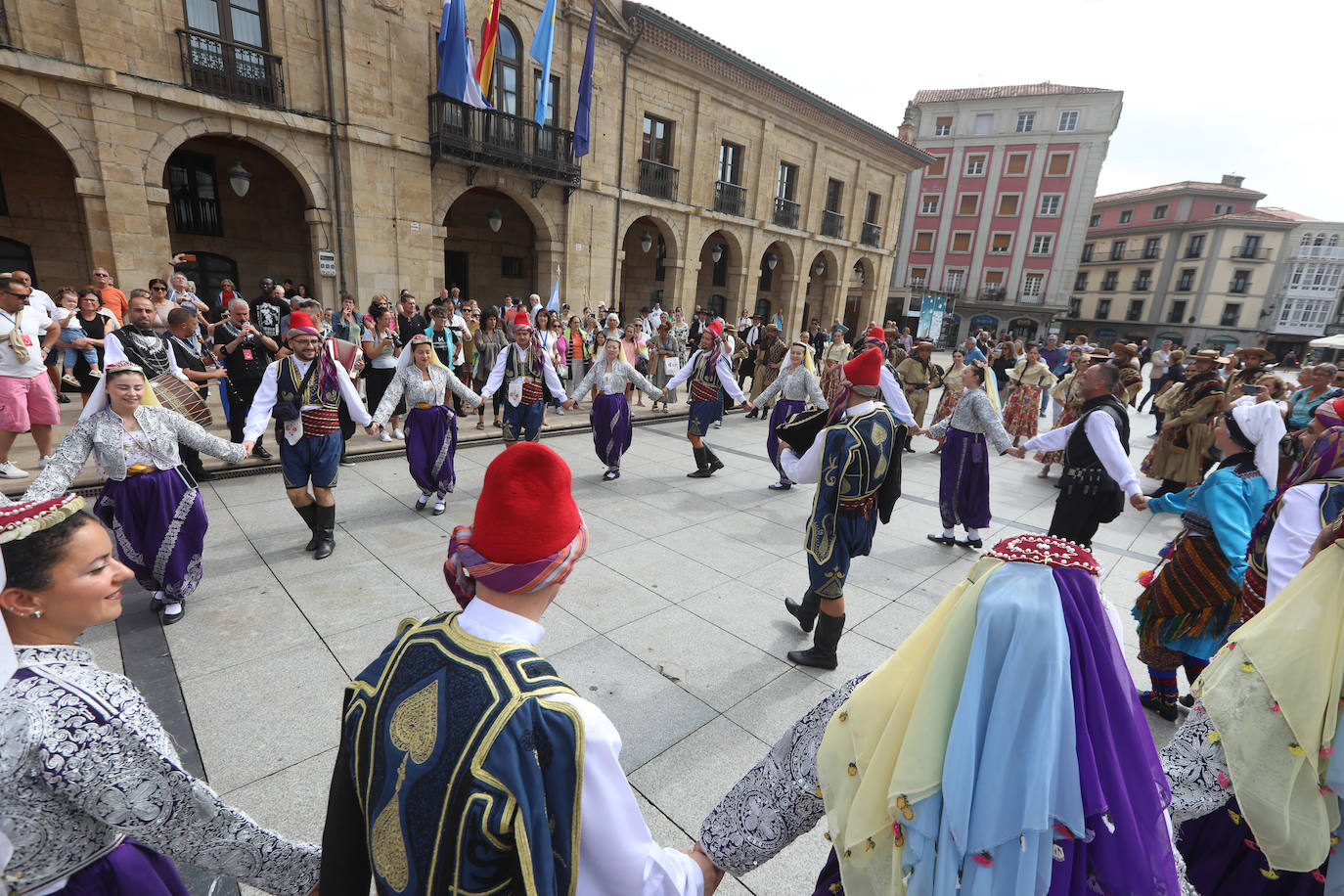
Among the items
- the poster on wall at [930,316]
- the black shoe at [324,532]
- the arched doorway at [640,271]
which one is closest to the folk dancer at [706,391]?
the black shoe at [324,532]

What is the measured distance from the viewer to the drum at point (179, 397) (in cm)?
466

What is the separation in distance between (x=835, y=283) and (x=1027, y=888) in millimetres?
27295

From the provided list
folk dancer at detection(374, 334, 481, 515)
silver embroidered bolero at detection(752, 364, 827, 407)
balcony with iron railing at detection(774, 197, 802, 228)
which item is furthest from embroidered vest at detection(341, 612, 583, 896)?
balcony with iron railing at detection(774, 197, 802, 228)

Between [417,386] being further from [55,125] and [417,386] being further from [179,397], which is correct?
[55,125]

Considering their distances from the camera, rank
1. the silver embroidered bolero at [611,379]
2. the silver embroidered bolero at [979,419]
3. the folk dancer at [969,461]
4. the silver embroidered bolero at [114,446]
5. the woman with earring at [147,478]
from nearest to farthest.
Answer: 1. the silver embroidered bolero at [114,446]
2. the woman with earring at [147,478]
3. the silver embroidered bolero at [979,419]
4. the folk dancer at [969,461]
5. the silver embroidered bolero at [611,379]

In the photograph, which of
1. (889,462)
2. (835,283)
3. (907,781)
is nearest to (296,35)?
(889,462)

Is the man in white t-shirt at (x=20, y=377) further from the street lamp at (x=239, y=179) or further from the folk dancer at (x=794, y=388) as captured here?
the folk dancer at (x=794, y=388)

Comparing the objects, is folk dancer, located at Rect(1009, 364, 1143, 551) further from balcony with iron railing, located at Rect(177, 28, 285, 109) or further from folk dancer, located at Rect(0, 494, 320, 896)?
balcony with iron railing, located at Rect(177, 28, 285, 109)

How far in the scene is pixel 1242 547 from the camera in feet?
10.2

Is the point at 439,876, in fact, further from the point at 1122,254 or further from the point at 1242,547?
the point at 1122,254

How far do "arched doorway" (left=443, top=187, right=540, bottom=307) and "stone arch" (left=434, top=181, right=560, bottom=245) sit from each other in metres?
0.93

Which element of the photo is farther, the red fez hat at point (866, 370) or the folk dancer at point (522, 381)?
the folk dancer at point (522, 381)

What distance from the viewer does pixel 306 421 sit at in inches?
201

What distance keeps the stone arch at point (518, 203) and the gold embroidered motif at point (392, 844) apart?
47.7 feet
